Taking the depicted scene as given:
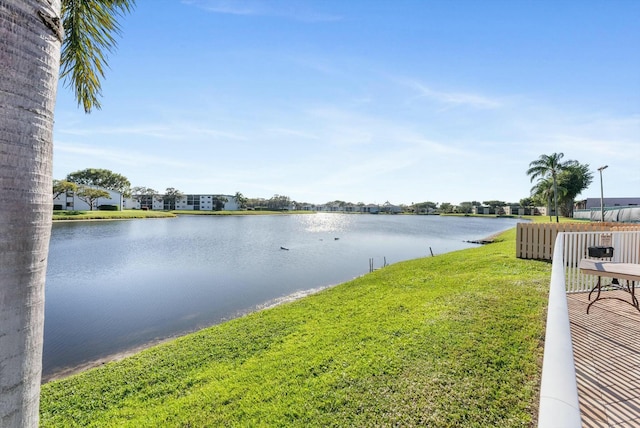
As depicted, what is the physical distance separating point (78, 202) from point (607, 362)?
103501 mm

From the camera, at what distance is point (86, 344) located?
9883 millimetres

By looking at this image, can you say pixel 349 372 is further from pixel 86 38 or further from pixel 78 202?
pixel 78 202

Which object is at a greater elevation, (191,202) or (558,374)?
(191,202)

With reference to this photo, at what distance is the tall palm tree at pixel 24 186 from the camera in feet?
4.13

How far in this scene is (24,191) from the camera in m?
1.34

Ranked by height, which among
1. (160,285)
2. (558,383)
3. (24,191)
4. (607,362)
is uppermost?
(24,191)

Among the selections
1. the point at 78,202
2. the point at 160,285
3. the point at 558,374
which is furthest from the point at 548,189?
the point at 78,202

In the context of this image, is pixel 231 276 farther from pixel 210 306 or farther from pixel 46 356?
pixel 46 356

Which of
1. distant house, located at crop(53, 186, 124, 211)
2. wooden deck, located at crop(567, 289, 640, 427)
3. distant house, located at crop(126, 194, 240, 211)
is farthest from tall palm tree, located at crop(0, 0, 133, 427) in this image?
distant house, located at crop(126, 194, 240, 211)

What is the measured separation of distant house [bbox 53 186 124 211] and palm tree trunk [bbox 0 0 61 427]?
300 feet

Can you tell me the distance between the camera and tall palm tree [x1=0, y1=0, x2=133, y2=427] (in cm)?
126

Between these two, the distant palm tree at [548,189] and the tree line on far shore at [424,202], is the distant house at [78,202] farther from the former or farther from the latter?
the distant palm tree at [548,189]

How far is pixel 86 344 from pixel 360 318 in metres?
8.84

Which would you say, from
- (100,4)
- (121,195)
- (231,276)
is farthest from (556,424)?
(121,195)
